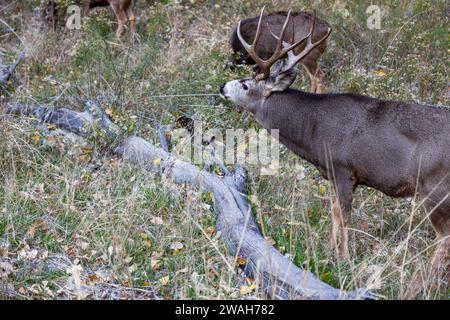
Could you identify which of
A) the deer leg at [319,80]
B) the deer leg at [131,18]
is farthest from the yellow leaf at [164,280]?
the deer leg at [131,18]

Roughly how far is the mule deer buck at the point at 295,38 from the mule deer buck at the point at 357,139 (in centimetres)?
252

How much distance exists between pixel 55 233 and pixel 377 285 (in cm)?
275

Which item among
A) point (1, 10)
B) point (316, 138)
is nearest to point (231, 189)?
point (316, 138)

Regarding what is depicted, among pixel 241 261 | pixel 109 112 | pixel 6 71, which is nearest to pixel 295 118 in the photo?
pixel 241 261

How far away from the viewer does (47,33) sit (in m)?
11.4

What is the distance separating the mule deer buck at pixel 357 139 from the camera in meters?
5.77

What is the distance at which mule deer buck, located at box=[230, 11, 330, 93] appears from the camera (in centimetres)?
971

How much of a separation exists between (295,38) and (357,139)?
4039 mm

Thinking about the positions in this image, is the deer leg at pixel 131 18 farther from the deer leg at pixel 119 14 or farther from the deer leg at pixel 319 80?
the deer leg at pixel 319 80

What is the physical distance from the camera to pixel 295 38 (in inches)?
390

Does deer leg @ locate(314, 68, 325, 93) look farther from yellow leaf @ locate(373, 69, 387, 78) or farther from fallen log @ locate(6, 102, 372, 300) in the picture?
fallen log @ locate(6, 102, 372, 300)

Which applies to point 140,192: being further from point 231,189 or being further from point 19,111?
point 19,111

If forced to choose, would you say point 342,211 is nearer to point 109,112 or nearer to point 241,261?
point 241,261

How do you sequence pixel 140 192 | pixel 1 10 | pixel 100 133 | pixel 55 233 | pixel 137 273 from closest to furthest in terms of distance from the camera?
pixel 137 273 < pixel 55 233 < pixel 140 192 < pixel 100 133 < pixel 1 10
